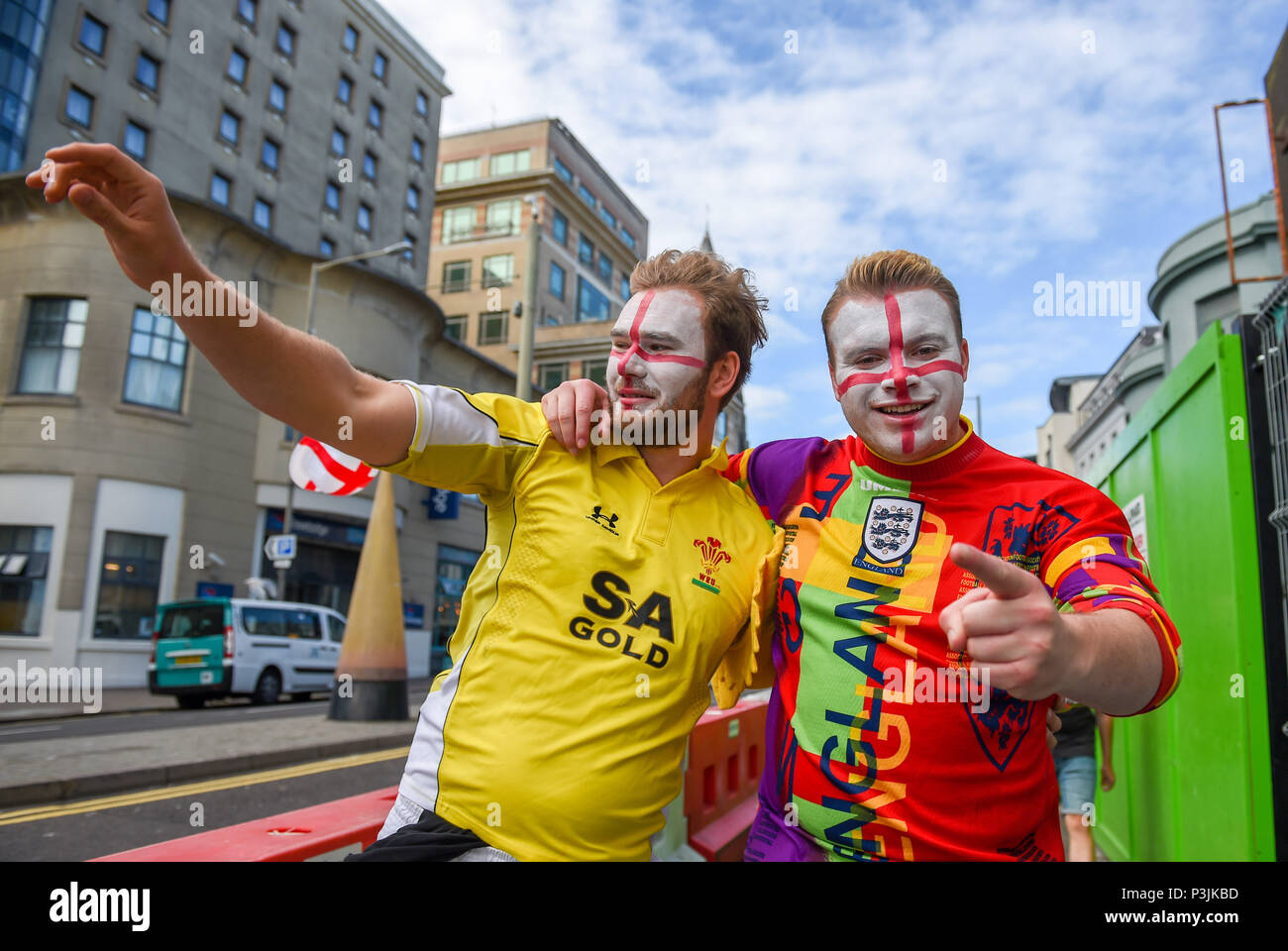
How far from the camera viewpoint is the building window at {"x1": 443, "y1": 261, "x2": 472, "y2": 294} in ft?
145

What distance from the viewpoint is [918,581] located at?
1.97 meters

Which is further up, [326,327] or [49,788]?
[326,327]

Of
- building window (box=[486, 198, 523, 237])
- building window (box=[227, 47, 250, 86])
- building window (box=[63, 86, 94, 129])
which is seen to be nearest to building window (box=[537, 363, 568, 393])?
building window (box=[486, 198, 523, 237])

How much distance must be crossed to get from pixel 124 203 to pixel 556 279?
1735 inches

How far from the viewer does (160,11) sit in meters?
25.2

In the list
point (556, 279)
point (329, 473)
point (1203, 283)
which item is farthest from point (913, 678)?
point (556, 279)

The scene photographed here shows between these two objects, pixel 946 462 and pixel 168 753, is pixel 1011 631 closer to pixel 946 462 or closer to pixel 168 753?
pixel 946 462

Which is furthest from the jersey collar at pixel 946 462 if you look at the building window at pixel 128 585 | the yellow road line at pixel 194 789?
the building window at pixel 128 585

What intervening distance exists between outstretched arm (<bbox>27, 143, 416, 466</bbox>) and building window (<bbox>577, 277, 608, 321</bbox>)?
4496 cm

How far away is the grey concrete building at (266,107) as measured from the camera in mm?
23391
